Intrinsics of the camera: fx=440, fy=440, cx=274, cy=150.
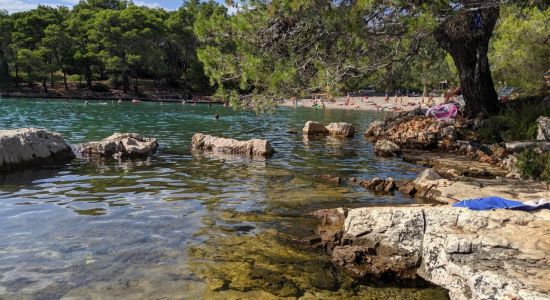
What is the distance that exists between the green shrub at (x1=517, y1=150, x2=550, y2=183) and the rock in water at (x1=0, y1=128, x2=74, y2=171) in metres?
14.5

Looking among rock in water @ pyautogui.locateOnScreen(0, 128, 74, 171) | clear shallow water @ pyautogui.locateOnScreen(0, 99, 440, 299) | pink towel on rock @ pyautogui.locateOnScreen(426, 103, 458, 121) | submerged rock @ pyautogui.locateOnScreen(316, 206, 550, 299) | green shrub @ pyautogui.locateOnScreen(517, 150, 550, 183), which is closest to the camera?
submerged rock @ pyautogui.locateOnScreen(316, 206, 550, 299)

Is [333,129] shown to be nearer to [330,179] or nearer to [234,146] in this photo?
[234,146]

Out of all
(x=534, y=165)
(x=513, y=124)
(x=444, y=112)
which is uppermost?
(x=444, y=112)

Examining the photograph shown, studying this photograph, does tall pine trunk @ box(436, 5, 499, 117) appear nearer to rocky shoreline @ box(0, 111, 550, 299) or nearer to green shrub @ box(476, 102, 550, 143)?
green shrub @ box(476, 102, 550, 143)

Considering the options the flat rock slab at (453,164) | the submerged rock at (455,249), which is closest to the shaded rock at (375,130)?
the flat rock slab at (453,164)

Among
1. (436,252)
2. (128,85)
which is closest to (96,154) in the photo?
(436,252)

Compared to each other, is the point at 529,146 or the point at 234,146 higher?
the point at 529,146

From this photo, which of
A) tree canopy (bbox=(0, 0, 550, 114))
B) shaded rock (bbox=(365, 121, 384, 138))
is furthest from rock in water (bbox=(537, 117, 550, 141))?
shaded rock (bbox=(365, 121, 384, 138))

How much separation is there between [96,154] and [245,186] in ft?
25.1

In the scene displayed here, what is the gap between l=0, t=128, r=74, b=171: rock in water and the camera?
13.4m

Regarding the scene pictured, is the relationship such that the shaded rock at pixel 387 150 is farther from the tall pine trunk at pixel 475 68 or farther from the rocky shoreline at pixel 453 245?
the rocky shoreline at pixel 453 245

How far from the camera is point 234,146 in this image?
18.7 meters

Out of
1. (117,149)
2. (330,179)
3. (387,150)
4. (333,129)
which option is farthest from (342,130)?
(330,179)

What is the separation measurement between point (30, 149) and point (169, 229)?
8.80m
